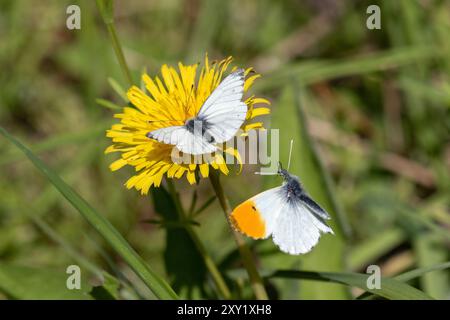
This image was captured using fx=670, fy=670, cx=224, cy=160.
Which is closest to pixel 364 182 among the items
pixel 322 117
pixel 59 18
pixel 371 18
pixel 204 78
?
pixel 322 117

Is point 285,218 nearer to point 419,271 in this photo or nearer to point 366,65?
point 419,271

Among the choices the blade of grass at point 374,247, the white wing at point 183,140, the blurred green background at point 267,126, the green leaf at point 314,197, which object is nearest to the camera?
the white wing at point 183,140

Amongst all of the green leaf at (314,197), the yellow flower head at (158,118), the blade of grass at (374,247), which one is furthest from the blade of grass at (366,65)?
the yellow flower head at (158,118)

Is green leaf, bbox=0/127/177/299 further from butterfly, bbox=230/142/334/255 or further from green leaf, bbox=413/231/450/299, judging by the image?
green leaf, bbox=413/231/450/299

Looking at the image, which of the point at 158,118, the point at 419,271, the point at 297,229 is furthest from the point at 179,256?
the point at 419,271

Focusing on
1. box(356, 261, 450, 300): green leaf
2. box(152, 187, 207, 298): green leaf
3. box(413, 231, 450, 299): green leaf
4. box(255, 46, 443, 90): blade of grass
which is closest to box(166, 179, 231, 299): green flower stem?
box(152, 187, 207, 298): green leaf

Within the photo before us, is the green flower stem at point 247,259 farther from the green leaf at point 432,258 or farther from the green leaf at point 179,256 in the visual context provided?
the green leaf at point 432,258
